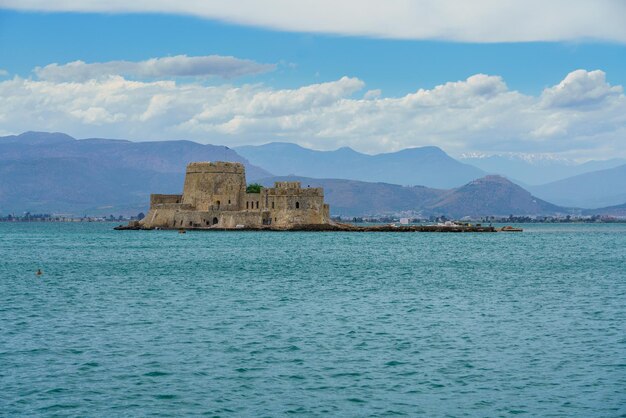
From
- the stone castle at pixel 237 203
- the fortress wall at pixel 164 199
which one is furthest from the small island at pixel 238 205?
the fortress wall at pixel 164 199

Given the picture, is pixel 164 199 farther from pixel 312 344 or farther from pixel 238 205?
pixel 312 344

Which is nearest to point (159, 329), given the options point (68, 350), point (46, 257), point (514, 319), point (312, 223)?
point (68, 350)

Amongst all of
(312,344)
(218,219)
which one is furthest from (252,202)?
(312,344)

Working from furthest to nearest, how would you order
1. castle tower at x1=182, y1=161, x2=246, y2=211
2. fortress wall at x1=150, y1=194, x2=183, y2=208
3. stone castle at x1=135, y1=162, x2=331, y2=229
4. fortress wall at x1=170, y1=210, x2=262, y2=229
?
fortress wall at x1=150, y1=194, x2=183, y2=208 < fortress wall at x1=170, y1=210, x2=262, y2=229 < castle tower at x1=182, y1=161, x2=246, y2=211 < stone castle at x1=135, y1=162, x2=331, y2=229

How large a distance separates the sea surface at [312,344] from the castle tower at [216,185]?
55155mm

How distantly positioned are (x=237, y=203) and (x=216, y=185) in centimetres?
339

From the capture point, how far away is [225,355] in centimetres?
2409

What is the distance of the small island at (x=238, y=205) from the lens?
103 meters

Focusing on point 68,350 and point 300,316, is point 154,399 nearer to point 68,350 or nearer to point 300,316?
point 68,350

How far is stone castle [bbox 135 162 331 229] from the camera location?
102938 millimetres

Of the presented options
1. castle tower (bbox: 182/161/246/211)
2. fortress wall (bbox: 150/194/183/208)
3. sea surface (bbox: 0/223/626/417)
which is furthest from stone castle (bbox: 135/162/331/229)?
sea surface (bbox: 0/223/626/417)

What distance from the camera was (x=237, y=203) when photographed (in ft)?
350

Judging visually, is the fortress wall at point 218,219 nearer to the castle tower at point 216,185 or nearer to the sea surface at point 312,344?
the castle tower at point 216,185

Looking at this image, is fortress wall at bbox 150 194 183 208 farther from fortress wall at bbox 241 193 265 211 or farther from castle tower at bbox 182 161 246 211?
fortress wall at bbox 241 193 265 211
